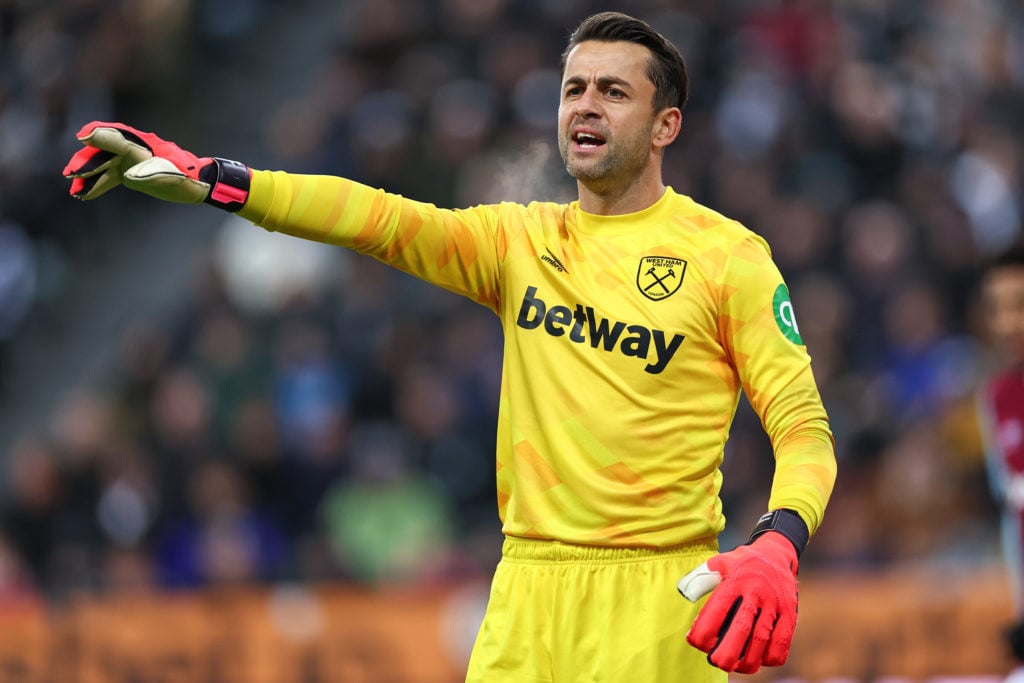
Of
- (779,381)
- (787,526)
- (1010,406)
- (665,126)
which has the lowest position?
(787,526)

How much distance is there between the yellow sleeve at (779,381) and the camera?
445 cm

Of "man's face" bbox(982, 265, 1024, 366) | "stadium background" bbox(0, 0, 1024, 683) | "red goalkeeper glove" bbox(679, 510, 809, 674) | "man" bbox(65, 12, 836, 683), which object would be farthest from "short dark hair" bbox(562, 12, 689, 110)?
"stadium background" bbox(0, 0, 1024, 683)

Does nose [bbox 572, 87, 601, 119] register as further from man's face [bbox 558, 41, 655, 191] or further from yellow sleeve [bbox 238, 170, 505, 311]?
yellow sleeve [bbox 238, 170, 505, 311]

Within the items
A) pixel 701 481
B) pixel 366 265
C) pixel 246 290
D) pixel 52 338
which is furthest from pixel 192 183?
pixel 52 338

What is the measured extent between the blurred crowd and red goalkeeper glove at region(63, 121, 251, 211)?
6.14 metres

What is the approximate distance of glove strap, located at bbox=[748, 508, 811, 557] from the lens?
4.29 metres

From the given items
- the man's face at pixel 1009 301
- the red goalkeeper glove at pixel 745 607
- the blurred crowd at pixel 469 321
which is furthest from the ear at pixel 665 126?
the blurred crowd at pixel 469 321

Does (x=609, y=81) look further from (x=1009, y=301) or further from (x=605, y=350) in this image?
(x=1009, y=301)

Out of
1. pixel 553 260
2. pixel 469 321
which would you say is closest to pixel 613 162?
pixel 553 260

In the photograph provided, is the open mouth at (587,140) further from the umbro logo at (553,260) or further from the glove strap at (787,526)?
the glove strap at (787,526)

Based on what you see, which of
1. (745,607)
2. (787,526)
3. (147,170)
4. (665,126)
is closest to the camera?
(745,607)

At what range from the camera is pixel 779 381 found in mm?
4609

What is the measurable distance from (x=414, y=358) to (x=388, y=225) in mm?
6824

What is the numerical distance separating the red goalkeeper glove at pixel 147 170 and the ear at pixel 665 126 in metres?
1.22
